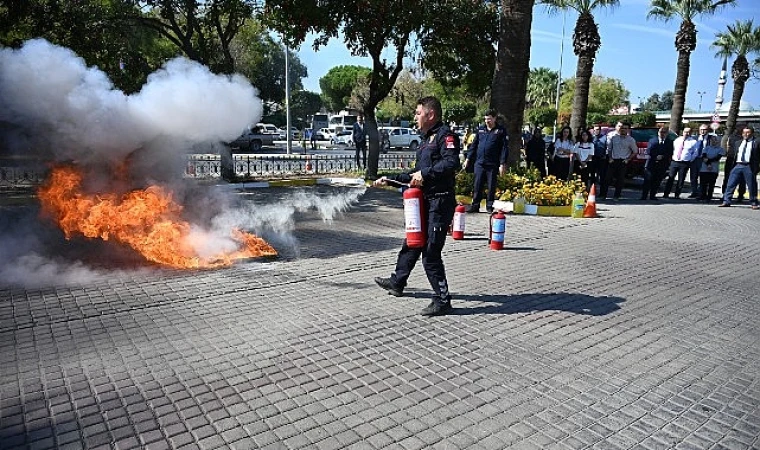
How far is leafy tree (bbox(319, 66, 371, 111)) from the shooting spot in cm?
7262

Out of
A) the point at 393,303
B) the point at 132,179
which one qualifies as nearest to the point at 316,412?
the point at 393,303

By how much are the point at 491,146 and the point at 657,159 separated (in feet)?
19.7

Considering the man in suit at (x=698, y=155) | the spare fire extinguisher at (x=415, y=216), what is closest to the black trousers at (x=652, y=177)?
the man in suit at (x=698, y=155)

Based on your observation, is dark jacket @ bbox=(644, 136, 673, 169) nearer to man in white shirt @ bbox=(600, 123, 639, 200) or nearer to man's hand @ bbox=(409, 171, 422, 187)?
→ man in white shirt @ bbox=(600, 123, 639, 200)

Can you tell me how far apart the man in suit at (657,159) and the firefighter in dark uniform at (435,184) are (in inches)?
427

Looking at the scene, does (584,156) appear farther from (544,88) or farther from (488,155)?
(544,88)

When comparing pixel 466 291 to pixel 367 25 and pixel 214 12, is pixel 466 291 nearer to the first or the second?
pixel 367 25

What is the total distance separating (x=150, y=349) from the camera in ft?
14.1

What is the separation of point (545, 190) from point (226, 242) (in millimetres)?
7308

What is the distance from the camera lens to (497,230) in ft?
26.1

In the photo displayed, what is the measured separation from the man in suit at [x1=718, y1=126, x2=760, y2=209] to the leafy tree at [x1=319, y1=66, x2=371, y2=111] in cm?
6045

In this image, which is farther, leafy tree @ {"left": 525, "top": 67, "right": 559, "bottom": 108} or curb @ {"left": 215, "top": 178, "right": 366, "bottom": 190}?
leafy tree @ {"left": 525, "top": 67, "right": 559, "bottom": 108}

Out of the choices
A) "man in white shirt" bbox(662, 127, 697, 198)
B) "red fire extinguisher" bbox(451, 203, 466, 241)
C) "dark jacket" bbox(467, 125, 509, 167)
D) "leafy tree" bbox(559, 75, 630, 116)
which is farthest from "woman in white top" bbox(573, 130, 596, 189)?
"leafy tree" bbox(559, 75, 630, 116)

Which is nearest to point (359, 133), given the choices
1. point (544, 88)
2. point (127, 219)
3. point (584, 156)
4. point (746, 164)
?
point (584, 156)
